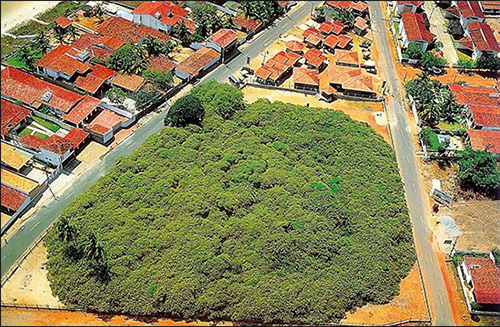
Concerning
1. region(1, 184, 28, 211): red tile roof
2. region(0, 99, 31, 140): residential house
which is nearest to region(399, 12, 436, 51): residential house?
region(0, 99, 31, 140): residential house

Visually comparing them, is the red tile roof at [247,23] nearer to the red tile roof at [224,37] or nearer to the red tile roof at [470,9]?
the red tile roof at [224,37]

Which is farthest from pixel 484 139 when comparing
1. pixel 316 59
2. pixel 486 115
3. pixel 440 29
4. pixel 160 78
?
pixel 160 78

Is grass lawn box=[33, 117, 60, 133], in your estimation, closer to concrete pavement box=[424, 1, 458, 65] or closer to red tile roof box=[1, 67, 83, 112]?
red tile roof box=[1, 67, 83, 112]

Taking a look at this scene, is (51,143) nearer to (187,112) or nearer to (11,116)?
(11,116)

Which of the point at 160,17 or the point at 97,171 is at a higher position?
the point at 160,17

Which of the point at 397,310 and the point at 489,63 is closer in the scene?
the point at 397,310

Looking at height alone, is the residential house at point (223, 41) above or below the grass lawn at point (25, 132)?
above

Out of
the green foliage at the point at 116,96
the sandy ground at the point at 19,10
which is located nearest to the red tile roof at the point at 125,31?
Answer: the green foliage at the point at 116,96
